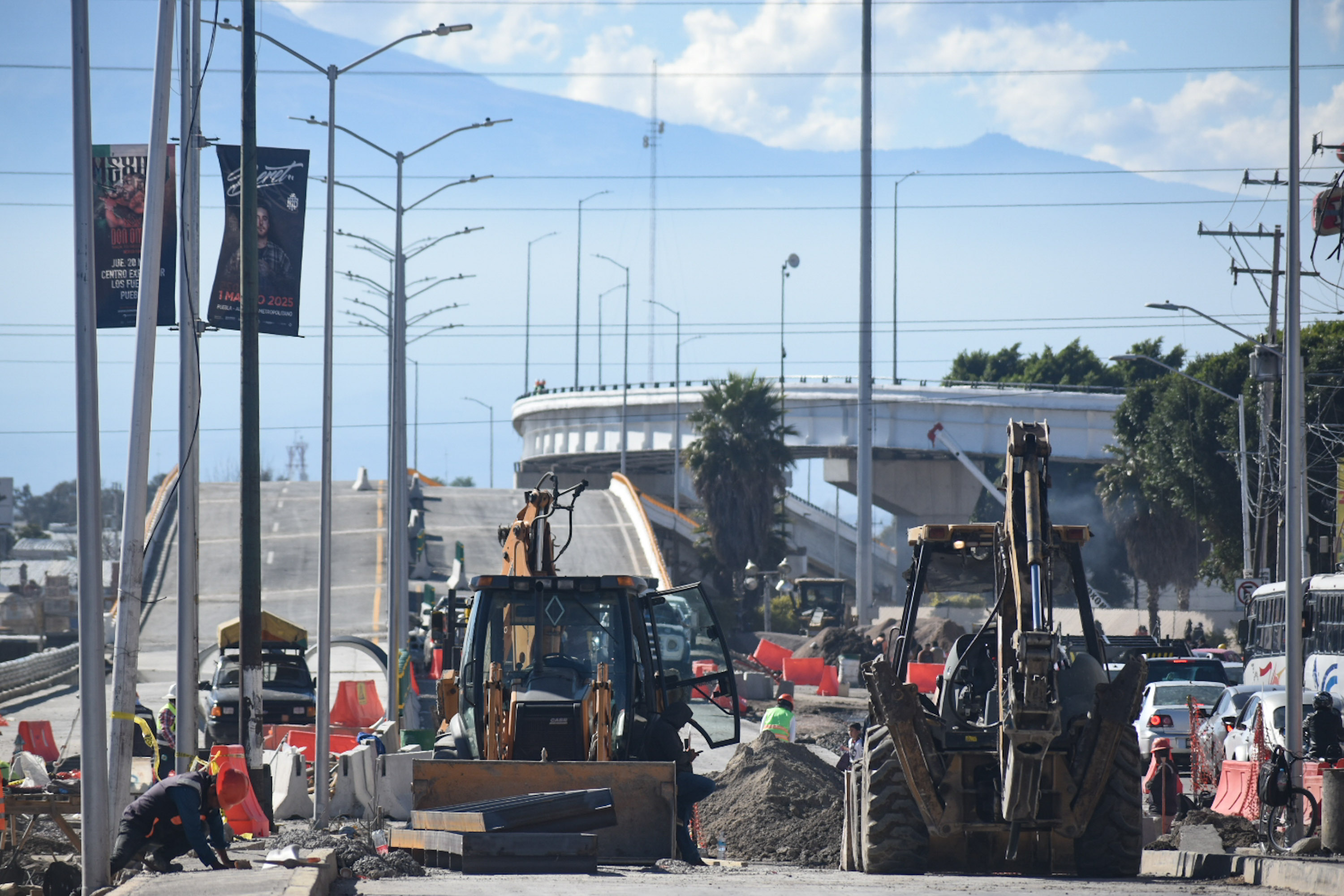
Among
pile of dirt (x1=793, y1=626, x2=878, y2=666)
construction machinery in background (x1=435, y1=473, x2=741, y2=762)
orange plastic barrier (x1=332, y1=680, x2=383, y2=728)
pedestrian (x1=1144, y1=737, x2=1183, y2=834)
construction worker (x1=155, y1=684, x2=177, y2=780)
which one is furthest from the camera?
pile of dirt (x1=793, y1=626, x2=878, y2=666)

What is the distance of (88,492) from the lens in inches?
451

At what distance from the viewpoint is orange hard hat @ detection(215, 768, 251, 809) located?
1180 centimetres

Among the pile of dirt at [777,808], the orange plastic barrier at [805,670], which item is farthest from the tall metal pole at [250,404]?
the orange plastic barrier at [805,670]

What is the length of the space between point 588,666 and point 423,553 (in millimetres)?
52466

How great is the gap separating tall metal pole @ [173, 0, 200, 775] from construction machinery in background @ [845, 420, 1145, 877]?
349 inches

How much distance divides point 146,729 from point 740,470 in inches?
1758

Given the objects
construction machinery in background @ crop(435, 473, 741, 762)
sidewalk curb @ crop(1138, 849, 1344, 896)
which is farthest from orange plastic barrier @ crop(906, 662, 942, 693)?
construction machinery in background @ crop(435, 473, 741, 762)

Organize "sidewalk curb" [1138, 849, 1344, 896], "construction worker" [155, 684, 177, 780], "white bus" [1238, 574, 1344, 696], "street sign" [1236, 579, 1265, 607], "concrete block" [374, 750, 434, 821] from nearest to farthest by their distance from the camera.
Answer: "sidewalk curb" [1138, 849, 1344, 896] → "construction worker" [155, 684, 177, 780] → "concrete block" [374, 750, 434, 821] → "white bus" [1238, 574, 1344, 696] → "street sign" [1236, 579, 1265, 607]

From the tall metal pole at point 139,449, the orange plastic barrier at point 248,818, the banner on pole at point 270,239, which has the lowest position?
the orange plastic barrier at point 248,818

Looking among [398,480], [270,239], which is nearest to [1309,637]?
[398,480]

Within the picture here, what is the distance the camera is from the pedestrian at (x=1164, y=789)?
1814cm

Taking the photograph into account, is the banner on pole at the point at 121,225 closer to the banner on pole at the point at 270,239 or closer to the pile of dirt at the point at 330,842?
the banner on pole at the point at 270,239

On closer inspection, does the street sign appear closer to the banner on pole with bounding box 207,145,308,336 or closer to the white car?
the white car

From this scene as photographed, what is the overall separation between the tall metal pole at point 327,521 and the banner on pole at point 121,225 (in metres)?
4.67
